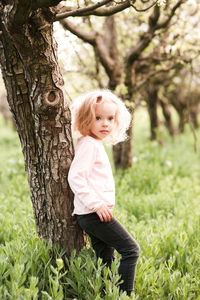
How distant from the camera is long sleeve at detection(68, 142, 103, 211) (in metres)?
2.22

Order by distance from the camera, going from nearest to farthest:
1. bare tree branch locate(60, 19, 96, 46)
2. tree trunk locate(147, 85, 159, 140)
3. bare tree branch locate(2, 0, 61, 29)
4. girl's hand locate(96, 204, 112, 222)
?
bare tree branch locate(2, 0, 61, 29), girl's hand locate(96, 204, 112, 222), bare tree branch locate(60, 19, 96, 46), tree trunk locate(147, 85, 159, 140)

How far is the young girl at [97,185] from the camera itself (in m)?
2.27

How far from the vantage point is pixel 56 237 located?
2.57 meters

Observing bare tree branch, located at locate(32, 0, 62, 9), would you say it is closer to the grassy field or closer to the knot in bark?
the knot in bark

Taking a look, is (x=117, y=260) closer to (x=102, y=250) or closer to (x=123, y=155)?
(x=102, y=250)

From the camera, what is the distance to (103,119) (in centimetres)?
250

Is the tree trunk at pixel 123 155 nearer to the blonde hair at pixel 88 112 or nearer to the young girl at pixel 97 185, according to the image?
the blonde hair at pixel 88 112

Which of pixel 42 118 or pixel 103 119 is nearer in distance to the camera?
pixel 42 118

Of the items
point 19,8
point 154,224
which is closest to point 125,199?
point 154,224

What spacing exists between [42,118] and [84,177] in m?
0.56

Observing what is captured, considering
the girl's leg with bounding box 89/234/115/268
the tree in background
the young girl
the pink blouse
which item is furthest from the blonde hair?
the tree in background

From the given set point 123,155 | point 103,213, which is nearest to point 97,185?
point 103,213

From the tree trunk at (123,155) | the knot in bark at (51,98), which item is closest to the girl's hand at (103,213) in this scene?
the knot in bark at (51,98)

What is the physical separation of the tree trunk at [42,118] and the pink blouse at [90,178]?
166mm
